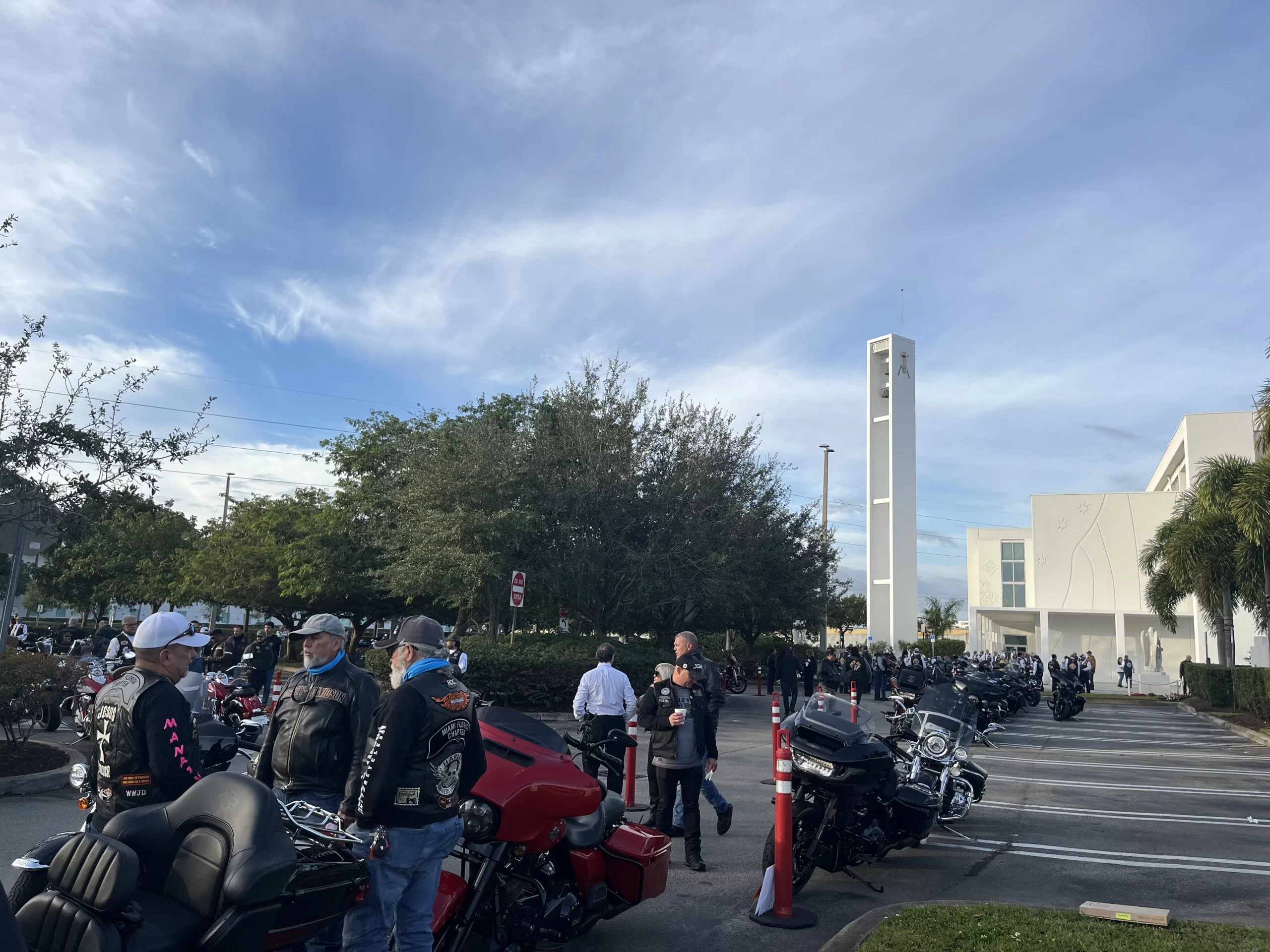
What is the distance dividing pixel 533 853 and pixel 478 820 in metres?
0.41

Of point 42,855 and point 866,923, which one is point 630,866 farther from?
point 42,855

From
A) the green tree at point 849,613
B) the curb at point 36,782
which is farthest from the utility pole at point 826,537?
the curb at point 36,782

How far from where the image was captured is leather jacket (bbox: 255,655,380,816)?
4449 millimetres

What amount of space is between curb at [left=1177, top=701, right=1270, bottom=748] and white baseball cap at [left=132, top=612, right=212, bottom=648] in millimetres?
20787

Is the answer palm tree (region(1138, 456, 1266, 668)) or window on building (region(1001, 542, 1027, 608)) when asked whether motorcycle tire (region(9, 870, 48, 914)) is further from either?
window on building (region(1001, 542, 1027, 608))

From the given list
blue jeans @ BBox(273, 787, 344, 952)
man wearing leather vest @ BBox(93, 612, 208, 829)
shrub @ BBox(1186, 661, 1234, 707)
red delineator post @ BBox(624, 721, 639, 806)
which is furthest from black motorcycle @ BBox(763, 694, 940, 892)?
shrub @ BBox(1186, 661, 1234, 707)

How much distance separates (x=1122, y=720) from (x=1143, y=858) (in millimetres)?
19697

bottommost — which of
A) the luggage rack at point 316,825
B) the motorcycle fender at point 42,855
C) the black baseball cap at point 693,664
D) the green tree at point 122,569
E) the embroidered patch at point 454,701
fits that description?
the motorcycle fender at point 42,855

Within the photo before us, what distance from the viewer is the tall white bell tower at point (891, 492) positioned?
194ft

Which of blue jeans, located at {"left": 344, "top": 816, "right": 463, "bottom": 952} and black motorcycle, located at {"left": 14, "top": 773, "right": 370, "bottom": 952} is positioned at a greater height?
black motorcycle, located at {"left": 14, "top": 773, "right": 370, "bottom": 952}

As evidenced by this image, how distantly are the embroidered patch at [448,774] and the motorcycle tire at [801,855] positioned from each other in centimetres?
345

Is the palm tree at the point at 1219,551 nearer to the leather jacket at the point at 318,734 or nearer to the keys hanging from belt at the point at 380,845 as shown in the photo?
the leather jacket at the point at 318,734

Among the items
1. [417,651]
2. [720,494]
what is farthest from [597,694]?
[720,494]

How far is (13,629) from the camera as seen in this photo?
92.3 ft
